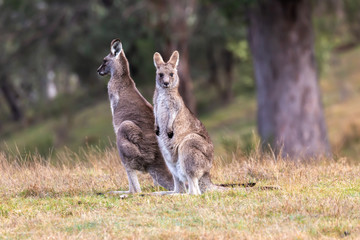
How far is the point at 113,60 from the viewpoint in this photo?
947cm

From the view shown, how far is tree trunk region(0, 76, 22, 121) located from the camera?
45150mm

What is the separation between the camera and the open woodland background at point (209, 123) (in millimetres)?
6809

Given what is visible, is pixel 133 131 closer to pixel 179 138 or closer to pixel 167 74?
pixel 179 138

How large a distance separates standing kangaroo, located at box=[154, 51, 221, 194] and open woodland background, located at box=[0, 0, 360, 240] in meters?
0.40

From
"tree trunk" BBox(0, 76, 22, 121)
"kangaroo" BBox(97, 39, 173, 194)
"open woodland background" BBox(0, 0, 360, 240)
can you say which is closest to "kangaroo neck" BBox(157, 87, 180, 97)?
"kangaroo" BBox(97, 39, 173, 194)

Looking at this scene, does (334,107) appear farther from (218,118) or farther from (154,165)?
(154,165)

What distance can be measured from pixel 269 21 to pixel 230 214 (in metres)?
11.5

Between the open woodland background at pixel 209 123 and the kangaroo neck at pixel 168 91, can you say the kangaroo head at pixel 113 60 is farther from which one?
the open woodland background at pixel 209 123

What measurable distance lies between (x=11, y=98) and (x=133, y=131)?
1540 inches

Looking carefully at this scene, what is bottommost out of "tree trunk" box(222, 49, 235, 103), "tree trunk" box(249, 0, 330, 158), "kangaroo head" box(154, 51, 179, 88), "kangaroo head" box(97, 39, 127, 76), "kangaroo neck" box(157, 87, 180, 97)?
"tree trunk" box(222, 49, 235, 103)

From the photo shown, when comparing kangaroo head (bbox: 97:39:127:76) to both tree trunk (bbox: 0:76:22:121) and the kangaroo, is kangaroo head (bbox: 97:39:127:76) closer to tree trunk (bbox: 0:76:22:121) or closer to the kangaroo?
the kangaroo

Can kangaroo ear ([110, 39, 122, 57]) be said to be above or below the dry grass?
above

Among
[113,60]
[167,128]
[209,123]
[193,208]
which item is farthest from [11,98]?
[193,208]

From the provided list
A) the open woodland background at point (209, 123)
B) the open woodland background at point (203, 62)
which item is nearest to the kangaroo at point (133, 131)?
the open woodland background at point (209, 123)
